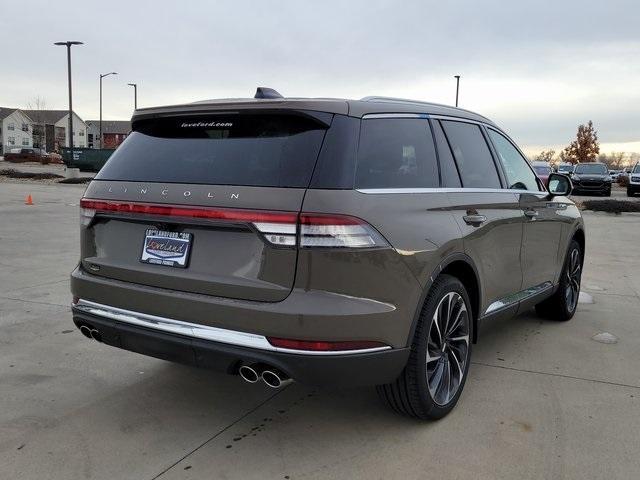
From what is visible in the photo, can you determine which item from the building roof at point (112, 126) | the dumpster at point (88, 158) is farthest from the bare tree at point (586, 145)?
the building roof at point (112, 126)

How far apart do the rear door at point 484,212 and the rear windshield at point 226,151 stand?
42.5 inches

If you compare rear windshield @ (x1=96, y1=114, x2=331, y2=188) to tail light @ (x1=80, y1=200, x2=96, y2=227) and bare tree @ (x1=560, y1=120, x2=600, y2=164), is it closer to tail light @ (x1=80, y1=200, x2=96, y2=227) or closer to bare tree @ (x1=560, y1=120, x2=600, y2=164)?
tail light @ (x1=80, y1=200, x2=96, y2=227)

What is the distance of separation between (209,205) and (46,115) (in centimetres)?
12729

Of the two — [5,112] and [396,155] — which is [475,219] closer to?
[396,155]

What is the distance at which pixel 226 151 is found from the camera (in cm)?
304

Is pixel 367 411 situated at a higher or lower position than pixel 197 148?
lower

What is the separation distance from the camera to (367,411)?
355 cm

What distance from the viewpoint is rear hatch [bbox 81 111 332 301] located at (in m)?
2.75

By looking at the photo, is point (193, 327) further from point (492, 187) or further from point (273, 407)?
point (492, 187)

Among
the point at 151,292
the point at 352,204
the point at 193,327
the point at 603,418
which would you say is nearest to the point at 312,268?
the point at 352,204

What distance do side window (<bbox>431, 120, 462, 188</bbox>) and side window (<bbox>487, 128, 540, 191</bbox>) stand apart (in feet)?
2.82

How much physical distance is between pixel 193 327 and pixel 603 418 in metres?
2.41

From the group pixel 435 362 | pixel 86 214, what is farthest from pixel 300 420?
pixel 86 214

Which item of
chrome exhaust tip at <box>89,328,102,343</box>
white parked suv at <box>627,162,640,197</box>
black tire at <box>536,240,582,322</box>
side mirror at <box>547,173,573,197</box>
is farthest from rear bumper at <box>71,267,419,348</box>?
white parked suv at <box>627,162,640,197</box>
